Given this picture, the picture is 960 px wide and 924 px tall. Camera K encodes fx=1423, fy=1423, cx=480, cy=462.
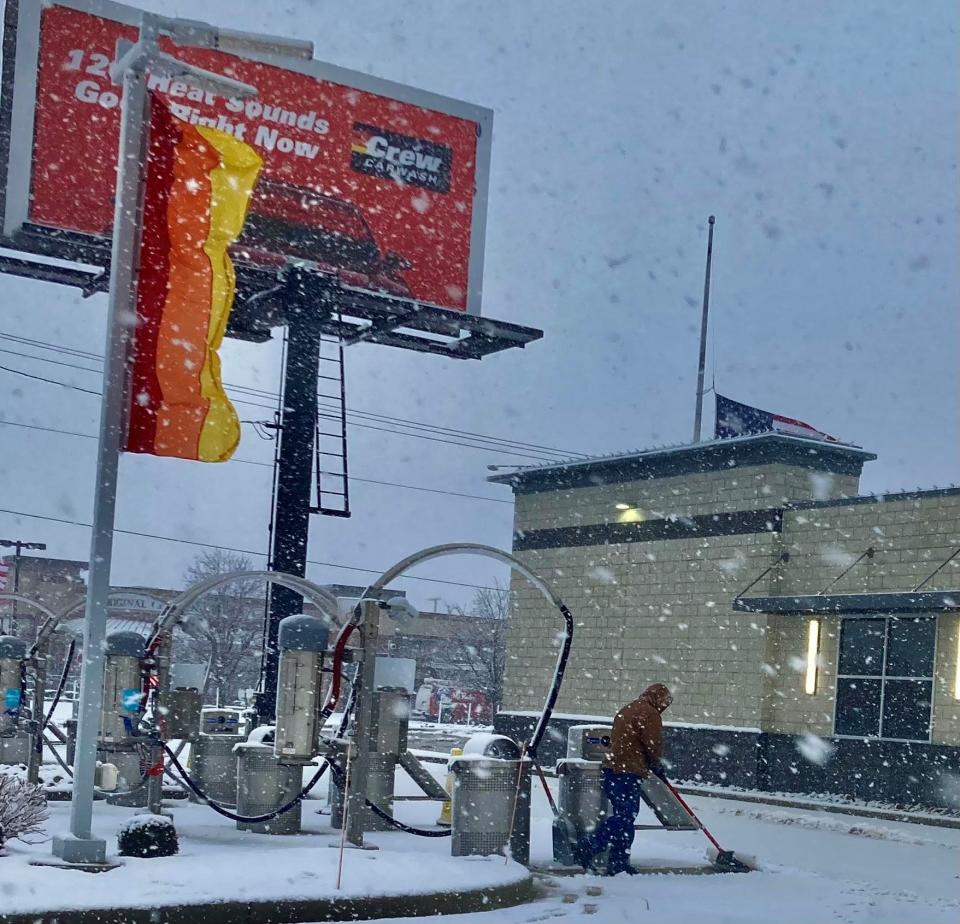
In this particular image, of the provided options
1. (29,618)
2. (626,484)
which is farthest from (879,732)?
(29,618)

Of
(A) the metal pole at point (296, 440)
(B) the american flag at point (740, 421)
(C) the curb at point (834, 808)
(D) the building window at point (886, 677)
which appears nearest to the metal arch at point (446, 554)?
(A) the metal pole at point (296, 440)

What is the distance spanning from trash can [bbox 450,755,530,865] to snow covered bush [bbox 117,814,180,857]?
258 centimetres

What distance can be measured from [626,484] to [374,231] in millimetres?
8889

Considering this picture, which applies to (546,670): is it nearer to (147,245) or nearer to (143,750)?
(143,750)

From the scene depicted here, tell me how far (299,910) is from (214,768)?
720cm

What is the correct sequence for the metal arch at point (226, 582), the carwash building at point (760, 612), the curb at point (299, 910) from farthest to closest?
1. the carwash building at point (760, 612)
2. the metal arch at point (226, 582)
3. the curb at point (299, 910)

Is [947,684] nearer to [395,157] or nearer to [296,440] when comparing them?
[296,440]

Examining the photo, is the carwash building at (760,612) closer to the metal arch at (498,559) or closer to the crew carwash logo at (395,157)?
the crew carwash logo at (395,157)

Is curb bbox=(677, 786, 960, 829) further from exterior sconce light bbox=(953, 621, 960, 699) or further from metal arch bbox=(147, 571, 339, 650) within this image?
metal arch bbox=(147, 571, 339, 650)

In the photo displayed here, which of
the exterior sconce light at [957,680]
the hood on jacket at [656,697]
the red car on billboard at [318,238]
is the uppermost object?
the red car on billboard at [318,238]

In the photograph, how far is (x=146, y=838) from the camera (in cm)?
1100

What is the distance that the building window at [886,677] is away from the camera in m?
23.5

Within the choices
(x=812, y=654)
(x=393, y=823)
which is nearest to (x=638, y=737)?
(x=393, y=823)

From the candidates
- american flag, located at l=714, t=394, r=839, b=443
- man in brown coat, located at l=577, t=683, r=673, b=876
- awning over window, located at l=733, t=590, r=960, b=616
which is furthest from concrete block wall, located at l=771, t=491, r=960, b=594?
man in brown coat, located at l=577, t=683, r=673, b=876
